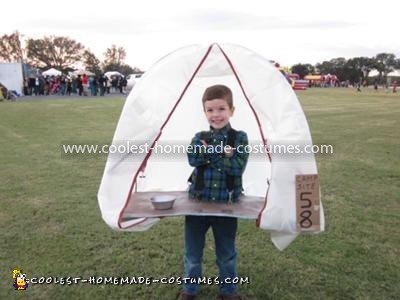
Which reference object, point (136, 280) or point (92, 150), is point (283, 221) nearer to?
point (136, 280)

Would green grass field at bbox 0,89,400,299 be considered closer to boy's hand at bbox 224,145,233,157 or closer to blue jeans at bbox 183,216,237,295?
blue jeans at bbox 183,216,237,295

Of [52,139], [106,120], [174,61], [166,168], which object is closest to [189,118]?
[166,168]

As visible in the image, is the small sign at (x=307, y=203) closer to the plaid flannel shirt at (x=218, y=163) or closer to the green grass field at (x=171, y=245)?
the plaid flannel shirt at (x=218, y=163)

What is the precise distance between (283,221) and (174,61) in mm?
1622

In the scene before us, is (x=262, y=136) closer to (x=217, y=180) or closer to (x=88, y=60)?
(x=217, y=180)

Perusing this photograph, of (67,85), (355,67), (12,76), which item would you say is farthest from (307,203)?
(355,67)

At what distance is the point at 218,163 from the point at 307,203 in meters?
0.72

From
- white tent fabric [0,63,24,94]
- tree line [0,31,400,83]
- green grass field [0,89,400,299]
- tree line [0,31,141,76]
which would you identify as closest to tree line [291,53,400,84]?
tree line [0,31,400,83]

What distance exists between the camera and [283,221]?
290 centimetres

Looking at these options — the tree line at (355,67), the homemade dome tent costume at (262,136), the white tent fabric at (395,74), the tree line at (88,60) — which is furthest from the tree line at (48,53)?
the homemade dome tent costume at (262,136)

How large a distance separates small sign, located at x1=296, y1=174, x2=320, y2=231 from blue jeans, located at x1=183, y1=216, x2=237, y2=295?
574 mm

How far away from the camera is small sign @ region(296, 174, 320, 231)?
289cm

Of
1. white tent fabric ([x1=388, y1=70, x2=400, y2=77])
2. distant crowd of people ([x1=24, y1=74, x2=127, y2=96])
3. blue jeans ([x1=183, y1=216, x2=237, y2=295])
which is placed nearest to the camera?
blue jeans ([x1=183, y1=216, x2=237, y2=295])

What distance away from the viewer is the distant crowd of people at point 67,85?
3347 cm
